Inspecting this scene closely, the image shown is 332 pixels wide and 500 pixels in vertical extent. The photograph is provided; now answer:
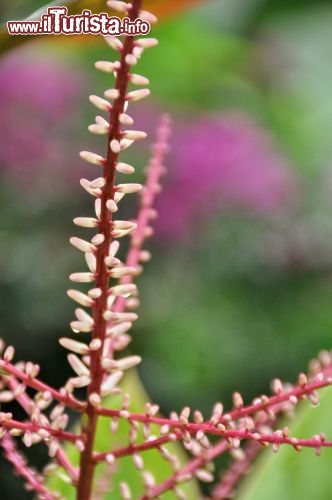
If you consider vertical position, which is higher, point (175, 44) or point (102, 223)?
point (175, 44)

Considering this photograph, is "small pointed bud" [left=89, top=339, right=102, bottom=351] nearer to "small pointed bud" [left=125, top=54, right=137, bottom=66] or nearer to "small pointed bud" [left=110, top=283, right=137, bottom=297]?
"small pointed bud" [left=110, top=283, right=137, bottom=297]

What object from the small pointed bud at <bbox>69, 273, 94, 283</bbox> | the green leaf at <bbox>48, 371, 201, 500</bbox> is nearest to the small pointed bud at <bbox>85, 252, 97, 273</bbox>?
the small pointed bud at <bbox>69, 273, 94, 283</bbox>

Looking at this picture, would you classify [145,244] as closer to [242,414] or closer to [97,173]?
[97,173]

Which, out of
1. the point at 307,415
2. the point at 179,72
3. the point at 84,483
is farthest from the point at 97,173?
the point at 84,483

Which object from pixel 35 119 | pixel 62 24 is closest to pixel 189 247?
pixel 35 119

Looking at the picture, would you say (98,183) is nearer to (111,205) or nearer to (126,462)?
(111,205)

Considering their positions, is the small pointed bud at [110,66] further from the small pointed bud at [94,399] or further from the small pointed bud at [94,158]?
the small pointed bud at [94,399]

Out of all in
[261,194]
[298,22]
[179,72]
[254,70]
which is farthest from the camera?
[254,70]
